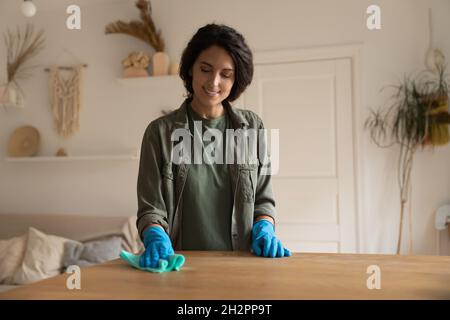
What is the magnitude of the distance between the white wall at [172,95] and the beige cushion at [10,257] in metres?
0.83

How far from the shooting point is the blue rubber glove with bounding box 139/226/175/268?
960mm

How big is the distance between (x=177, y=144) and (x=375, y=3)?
8.78ft

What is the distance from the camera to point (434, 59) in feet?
10.5

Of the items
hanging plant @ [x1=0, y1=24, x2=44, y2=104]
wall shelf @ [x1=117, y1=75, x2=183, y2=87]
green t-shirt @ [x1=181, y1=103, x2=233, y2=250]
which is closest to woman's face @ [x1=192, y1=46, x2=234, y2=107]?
green t-shirt @ [x1=181, y1=103, x2=233, y2=250]

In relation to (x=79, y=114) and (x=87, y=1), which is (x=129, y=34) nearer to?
(x=87, y=1)

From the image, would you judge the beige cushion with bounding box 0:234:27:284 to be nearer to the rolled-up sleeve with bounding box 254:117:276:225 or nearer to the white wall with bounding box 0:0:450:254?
the white wall with bounding box 0:0:450:254

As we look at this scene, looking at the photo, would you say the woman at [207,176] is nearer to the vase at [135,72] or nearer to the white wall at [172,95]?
the white wall at [172,95]

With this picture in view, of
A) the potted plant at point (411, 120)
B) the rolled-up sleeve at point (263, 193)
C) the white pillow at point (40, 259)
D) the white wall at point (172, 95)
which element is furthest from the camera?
the white wall at point (172, 95)

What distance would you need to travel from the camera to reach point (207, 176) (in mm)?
1353

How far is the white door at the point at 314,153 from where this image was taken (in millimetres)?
3380

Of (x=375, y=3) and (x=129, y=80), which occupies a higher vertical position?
(x=375, y=3)

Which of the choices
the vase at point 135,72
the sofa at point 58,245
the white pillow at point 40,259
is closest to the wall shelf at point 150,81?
the vase at point 135,72

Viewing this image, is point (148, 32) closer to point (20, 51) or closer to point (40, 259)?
point (20, 51)
